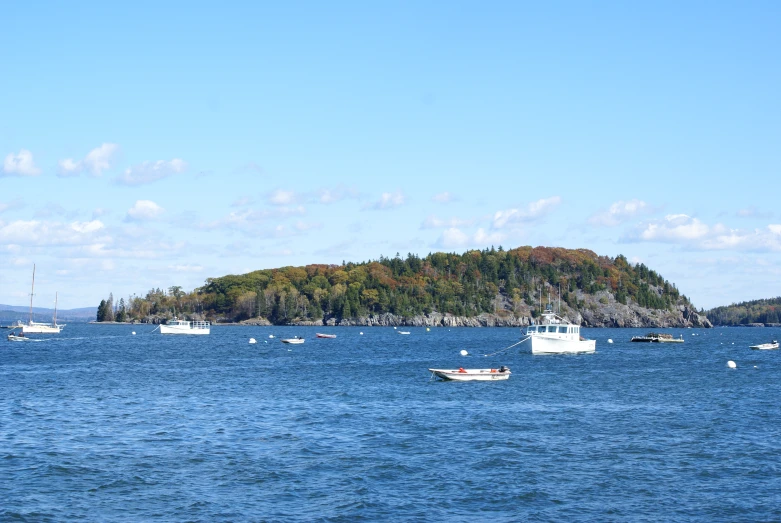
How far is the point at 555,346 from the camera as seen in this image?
126 metres

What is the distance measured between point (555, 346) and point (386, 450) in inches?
Result: 3353

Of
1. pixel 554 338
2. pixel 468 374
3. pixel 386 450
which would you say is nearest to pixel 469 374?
pixel 468 374

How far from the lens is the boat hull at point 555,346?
12406cm

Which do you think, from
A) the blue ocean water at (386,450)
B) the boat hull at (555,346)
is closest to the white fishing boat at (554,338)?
the boat hull at (555,346)

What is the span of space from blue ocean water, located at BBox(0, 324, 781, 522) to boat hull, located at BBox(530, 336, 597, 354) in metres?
39.3

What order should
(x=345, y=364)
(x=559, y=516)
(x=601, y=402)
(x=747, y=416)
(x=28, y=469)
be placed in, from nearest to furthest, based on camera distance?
(x=559, y=516) < (x=28, y=469) < (x=747, y=416) < (x=601, y=402) < (x=345, y=364)

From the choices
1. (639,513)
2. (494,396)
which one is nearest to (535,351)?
(494,396)

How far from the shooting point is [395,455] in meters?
43.4

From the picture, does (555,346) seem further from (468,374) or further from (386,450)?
(386,450)

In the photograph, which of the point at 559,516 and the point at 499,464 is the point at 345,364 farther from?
the point at 559,516

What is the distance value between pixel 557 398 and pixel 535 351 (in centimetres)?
5691

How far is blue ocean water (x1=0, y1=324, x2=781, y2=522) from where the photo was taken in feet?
111

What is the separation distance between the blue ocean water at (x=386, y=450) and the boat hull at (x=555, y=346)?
39322 mm

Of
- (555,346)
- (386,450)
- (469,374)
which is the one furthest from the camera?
(555,346)
